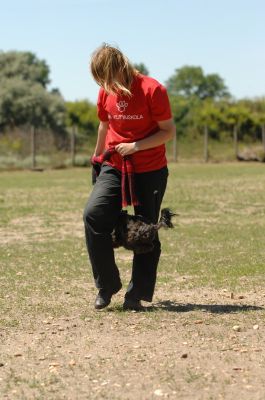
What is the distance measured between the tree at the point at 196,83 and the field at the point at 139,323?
88291 millimetres

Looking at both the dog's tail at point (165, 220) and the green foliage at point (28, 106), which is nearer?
the dog's tail at point (165, 220)

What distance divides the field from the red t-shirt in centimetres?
123

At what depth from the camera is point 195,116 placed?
5003cm

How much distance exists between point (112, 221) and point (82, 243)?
529 centimetres

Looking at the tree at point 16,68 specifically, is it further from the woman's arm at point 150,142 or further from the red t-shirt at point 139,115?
the woman's arm at point 150,142

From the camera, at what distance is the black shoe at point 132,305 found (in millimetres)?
6875

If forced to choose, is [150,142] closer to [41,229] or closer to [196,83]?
[41,229]

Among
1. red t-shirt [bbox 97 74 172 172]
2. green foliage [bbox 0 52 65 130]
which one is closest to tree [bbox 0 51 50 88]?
green foliage [bbox 0 52 65 130]

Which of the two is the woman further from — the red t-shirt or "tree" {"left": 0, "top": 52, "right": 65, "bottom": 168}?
"tree" {"left": 0, "top": 52, "right": 65, "bottom": 168}

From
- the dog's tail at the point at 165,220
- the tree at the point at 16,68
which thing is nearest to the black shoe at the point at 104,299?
the dog's tail at the point at 165,220

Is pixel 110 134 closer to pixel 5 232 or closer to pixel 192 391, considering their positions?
pixel 192 391

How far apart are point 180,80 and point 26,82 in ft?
165

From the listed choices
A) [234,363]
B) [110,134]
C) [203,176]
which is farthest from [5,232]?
[203,176]

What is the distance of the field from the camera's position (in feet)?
15.9
